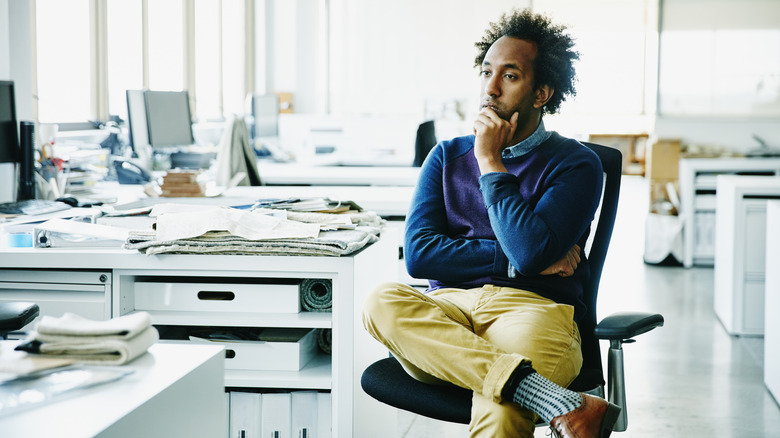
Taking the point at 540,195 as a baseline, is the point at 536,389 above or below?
below

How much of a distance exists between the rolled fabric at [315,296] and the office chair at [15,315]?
2.08ft

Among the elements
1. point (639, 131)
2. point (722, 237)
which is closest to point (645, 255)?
point (722, 237)

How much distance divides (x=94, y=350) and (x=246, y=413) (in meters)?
1.03

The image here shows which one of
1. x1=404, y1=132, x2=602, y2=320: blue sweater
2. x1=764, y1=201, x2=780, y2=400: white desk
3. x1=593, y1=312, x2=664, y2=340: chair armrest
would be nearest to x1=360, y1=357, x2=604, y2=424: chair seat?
x1=593, y1=312, x2=664, y2=340: chair armrest

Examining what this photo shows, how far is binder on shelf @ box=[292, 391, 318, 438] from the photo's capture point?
2.12m

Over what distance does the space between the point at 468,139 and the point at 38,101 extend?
11.9 feet

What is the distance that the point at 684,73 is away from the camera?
7.02 meters

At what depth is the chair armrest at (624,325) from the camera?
1.75m

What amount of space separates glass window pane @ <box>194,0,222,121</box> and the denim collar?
6.18 m

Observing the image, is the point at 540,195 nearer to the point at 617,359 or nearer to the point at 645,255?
the point at 617,359

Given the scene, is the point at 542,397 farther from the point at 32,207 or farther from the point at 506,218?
the point at 32,207

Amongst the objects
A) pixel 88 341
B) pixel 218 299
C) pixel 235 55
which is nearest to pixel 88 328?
pixel 88 341

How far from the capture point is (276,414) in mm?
2131

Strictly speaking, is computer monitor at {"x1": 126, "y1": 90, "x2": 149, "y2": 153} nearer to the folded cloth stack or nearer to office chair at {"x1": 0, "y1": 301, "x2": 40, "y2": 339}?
office chair at {"x1": 0, "y1": 301, "x2": 40, "y2": 339}
